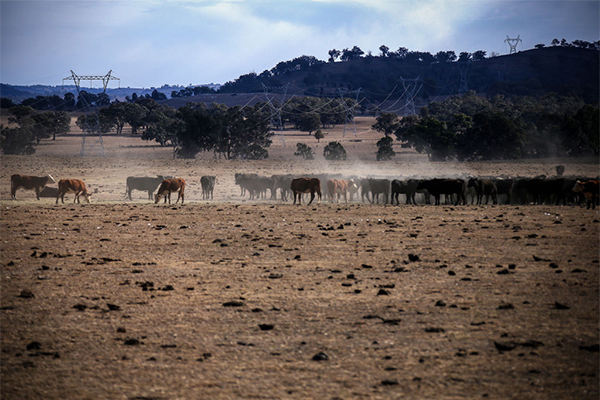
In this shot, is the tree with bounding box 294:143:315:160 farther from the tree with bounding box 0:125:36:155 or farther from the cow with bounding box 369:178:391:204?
the cow with bounding box 369:178:391:204

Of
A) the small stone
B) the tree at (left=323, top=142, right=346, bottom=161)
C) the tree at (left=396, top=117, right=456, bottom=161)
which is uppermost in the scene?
the tree at (left=396, top=117, right=456, bottom=161)

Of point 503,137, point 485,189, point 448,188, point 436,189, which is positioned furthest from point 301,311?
point 503,137

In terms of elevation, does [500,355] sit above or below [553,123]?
below

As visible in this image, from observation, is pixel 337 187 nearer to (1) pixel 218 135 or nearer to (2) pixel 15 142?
(1) pixel 218 135

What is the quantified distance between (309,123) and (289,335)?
Result: 435ft

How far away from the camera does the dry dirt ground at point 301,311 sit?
7.13 meters

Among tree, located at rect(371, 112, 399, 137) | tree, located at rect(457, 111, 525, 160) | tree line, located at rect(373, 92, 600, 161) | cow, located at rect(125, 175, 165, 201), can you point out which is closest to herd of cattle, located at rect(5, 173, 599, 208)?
cow, located at rect(125, 175, 165, 201)

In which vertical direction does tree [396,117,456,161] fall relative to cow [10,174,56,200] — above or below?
above

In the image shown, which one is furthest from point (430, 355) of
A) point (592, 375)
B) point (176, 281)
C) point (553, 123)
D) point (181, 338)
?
point (553, 123)

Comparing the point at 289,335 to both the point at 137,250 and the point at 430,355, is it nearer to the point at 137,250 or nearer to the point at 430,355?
the point at 430,355

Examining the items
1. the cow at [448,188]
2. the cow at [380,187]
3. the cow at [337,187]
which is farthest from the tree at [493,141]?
the cow at [448,188]

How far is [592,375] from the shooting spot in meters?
7.13

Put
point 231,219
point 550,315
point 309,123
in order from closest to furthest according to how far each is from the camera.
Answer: point 550,315, point 231,219, point 309,123

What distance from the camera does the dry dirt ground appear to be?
7.13 m
